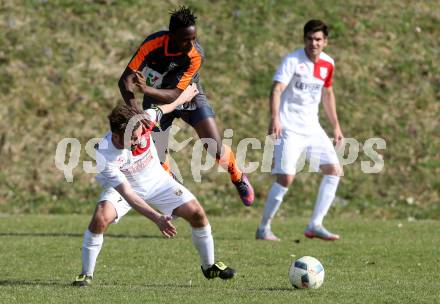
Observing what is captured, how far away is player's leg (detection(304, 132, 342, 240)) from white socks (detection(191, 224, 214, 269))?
3901 millimetres

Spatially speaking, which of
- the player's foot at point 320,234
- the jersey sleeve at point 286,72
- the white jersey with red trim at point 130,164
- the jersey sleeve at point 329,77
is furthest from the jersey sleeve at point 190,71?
the player's foot at point 320,234

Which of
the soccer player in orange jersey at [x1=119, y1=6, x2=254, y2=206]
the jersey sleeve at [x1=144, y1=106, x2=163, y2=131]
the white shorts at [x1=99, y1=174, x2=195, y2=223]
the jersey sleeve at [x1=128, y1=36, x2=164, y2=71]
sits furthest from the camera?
the jersey sleeve at [x1=128, y1=36, x2=164, y2=71]

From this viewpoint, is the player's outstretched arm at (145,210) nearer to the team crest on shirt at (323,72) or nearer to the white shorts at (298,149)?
the white shorts at (298,149)

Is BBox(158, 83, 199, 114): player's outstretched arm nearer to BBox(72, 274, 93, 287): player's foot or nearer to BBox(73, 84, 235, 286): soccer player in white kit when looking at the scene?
BBox(73, 84, 235, 286): soccer player in white kit

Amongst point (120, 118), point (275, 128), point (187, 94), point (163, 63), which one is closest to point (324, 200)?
point (275, 128)

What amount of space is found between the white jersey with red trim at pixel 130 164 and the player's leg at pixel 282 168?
152 inches

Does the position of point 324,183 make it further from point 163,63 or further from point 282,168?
point 163,63

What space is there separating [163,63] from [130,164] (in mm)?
1994

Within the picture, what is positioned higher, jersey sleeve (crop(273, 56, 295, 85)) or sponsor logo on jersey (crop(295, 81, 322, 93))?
jersey sleeve (crop(273, 56, 295, 85))

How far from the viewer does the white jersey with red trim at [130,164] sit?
7.64 m

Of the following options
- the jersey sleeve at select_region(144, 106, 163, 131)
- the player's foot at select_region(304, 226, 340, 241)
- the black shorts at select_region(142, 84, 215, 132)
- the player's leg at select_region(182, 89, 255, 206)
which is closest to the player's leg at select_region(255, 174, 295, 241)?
the player's foot at select_region(304, 226, 340, 241)

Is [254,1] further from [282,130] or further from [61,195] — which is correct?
[282,130]

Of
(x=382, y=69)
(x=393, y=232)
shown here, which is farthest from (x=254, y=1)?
(x=393, y=232)

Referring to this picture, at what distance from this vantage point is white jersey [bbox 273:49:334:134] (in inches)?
470
